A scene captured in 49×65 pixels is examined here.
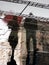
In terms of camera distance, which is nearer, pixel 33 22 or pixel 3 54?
pixel 3 54

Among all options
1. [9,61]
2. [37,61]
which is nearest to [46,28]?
[37,61]

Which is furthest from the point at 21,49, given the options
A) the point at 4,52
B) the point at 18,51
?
the point at 4,52

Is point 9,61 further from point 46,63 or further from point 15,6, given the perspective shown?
point 15,6

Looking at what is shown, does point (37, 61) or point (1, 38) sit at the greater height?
point (1, 38)

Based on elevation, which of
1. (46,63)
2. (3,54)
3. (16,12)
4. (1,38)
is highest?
(16,12)

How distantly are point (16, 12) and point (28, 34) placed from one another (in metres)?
0.35

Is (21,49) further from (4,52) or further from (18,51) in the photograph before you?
(4,52)

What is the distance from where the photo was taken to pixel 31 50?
312 centimetres

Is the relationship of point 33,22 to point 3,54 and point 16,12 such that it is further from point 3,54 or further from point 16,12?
point 3,54

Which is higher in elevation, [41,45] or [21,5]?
[21,5]

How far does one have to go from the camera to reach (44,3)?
10.4ft

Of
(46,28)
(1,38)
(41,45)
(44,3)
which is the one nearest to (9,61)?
(1,38)

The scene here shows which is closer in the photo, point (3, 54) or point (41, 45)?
point (3, 54)

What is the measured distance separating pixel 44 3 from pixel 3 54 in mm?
909
